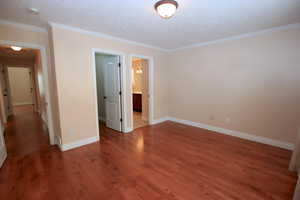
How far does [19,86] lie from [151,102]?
31.5ft

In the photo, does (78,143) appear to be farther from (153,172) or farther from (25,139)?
(153,172)

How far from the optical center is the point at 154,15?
7.29 ft

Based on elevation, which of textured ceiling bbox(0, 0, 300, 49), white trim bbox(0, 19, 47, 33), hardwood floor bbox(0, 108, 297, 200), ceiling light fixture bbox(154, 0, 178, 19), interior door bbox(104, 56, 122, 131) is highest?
textured ceiling bbox(0, 0, 300, 49)

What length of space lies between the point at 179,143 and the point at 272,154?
1.82 metres

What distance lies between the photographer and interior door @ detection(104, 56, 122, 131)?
366 cm

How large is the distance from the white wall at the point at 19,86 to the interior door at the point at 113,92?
755 cm

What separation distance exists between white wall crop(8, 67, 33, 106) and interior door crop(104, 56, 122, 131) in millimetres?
7548

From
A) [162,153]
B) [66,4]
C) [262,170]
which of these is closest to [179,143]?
[162,153]

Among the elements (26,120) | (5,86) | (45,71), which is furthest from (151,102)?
(5,86)

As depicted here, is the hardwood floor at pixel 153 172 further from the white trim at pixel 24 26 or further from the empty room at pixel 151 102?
the white trim at pixel 24 26

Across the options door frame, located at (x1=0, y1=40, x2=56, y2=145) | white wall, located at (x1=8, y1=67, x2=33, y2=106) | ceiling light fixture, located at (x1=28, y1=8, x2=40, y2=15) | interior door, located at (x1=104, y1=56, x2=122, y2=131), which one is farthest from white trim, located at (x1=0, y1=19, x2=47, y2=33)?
white wall, located at (x1=8, y1=67, x2=33, y2=106)

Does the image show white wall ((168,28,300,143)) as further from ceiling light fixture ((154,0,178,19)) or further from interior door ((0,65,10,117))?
interior door ((0,65,10,117))

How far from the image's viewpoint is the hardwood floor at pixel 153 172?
172 cm

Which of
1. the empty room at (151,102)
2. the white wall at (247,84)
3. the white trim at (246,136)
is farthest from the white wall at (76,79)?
the white trim at (246,136)
